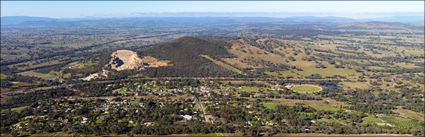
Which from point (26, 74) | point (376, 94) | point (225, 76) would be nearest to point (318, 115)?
point (376, 94)

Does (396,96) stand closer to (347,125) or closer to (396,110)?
(396,110)

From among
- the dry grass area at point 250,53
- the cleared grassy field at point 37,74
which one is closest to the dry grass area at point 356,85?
the dry grass area at point 250,53

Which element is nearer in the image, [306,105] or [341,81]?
[306,105]

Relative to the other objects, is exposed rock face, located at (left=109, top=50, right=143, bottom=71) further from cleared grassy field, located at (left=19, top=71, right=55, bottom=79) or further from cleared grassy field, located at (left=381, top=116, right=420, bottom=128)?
cleared grassy field, located at (left=381, top=116, right=420, bottom=128)

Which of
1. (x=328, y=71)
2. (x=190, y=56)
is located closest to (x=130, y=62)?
(x=190, y=56)

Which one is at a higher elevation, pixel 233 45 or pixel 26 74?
pixel 233 45

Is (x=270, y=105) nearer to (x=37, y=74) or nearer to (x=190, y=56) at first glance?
(x=190, y=56)
